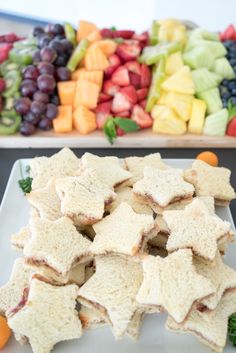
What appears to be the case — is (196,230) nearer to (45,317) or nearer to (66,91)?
(45,317)

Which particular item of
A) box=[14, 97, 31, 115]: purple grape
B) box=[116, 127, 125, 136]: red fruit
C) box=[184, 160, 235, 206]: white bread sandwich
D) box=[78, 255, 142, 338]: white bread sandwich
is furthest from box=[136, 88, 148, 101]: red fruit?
box=[78, 255, 142, 338]: white bread sandwich

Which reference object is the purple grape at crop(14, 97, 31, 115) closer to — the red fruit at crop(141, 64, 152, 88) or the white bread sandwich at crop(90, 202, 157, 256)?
the red fruit at crop(141, 64, 152, 88)

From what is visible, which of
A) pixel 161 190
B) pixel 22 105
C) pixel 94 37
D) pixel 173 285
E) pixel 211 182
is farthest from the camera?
pixel 94 37

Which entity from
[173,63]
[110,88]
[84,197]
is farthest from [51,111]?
[84,197]

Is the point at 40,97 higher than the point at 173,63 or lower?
Answer: lower

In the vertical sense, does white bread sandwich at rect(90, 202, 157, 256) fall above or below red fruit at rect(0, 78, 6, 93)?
below

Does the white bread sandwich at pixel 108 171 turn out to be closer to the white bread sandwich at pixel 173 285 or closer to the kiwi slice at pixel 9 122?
the white bread sandwich at pixel 173 285

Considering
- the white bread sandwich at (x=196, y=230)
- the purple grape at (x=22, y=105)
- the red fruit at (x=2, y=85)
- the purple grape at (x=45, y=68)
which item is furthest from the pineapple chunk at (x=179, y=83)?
the white bread sandwich at (x=196, y=230)
